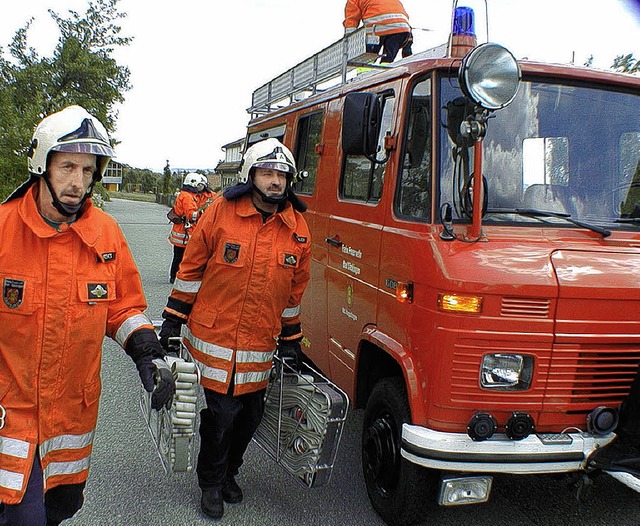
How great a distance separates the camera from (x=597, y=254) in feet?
10.2

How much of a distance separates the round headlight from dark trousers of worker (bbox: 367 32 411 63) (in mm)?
2759

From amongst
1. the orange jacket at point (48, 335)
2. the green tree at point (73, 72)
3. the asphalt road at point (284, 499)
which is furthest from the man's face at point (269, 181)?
the green tree at point (73, 72)

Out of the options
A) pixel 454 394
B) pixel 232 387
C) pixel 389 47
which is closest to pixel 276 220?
pixel 232 387

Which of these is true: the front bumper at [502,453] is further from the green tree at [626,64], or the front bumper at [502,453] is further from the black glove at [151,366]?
the green tree at [626,64]

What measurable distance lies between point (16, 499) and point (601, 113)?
345 centimetres

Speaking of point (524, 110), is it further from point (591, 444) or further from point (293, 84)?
point (293, 84)

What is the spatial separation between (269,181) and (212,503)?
1.86 metres

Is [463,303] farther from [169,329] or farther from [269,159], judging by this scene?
[169,329]

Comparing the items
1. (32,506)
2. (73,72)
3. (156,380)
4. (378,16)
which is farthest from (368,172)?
(73,72)

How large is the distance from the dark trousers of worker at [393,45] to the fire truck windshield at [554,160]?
7.73ft

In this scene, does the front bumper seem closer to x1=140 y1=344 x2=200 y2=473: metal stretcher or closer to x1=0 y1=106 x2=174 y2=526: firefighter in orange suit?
x1=140 y1=344 x2=200 y2=473: metal stretcher

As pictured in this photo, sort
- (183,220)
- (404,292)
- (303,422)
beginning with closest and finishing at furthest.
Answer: (404,292) → (303,422) → (183,220)

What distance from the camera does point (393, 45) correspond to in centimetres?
586

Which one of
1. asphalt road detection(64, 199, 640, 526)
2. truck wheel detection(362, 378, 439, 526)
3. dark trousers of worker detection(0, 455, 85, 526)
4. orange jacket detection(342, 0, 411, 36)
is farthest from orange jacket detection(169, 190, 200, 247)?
dark trousers of worker detection(0, 455, 85, 526)
